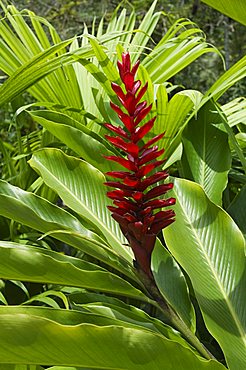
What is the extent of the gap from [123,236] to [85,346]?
1.09ft

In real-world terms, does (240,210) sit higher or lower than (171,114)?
lower

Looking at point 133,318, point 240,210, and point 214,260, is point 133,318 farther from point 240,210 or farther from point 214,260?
point 240,210

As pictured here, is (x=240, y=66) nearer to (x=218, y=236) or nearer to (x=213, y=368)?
(x=218, y=236)

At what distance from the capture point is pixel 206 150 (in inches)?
41.0

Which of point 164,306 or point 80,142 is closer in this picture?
point 164,306

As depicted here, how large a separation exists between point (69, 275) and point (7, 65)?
2.02ft

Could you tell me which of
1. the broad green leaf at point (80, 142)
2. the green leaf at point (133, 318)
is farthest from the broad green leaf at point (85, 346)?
the broad green leaf at point (80, 142)

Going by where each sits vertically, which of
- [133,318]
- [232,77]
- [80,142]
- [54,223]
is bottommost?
[133,318]

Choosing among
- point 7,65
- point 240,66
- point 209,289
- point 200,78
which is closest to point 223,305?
point 209,289

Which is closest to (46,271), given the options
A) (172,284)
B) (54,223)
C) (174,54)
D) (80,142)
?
(54,223)

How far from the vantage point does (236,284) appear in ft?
2.51

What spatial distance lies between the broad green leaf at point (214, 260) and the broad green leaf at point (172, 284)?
0.13 feet

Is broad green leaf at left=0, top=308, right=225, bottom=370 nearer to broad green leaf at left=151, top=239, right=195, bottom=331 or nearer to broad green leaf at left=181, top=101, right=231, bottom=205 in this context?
broad green leaf at left=151, top=239, right=195, bottom=331

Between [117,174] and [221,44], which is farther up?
[221,44]
